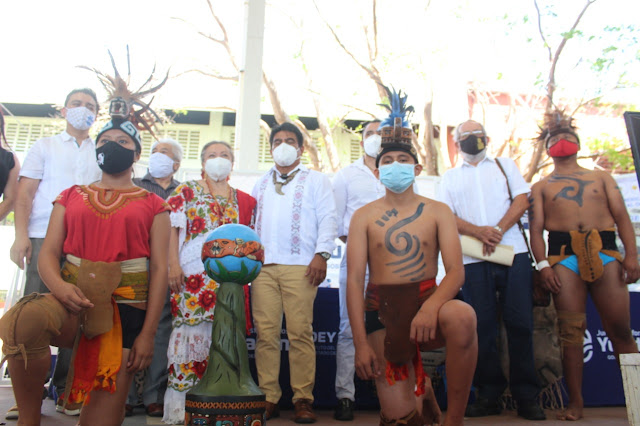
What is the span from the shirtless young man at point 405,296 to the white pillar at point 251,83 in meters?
4.87

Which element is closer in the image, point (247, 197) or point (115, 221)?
point (115, 221)

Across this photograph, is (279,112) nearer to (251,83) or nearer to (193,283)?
(251,83)

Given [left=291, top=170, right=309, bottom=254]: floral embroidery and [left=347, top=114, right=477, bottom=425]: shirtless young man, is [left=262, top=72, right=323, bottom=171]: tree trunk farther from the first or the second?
[left=347, top=114, right=477, bottom=425]: shirtless young man

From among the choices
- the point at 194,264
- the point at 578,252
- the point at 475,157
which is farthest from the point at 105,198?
the point at 578,252

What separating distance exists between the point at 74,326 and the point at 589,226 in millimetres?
3489

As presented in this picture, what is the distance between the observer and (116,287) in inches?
103

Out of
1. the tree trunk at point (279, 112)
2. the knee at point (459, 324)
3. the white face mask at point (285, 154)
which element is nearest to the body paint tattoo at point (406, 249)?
the knee at point (459, 324)

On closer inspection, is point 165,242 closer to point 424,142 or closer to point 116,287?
point 116,287

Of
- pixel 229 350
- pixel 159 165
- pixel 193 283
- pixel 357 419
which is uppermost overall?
pixel 159 165

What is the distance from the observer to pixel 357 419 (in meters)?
3.91

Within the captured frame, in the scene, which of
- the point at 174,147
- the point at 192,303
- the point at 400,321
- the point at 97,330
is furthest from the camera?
the point at 174,147

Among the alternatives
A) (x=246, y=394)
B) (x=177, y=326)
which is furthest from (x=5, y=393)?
(x=246, y=394)

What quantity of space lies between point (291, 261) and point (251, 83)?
4.63m

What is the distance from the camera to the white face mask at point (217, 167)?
13.2 feet
